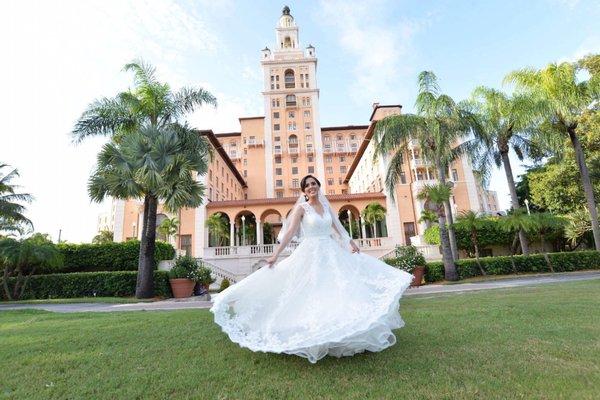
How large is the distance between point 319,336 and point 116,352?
2.48 meters

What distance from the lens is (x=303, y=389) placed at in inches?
103

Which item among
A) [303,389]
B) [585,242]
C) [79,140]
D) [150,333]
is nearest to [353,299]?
[303,389]

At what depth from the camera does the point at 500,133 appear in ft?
66.2

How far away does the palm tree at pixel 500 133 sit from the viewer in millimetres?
19656

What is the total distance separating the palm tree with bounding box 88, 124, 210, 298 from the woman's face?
1136 cm

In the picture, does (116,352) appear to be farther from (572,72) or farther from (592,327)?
(572,72)

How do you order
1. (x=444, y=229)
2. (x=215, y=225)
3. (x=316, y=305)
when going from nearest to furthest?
(x=316, y=305), (x=444, y=229), (x=215, y=225)

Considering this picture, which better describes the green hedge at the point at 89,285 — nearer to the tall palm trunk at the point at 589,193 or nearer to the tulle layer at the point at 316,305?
the tulle layer at the point at 316,305

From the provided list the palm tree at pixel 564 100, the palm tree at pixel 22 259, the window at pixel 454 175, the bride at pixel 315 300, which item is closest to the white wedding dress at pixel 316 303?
the bride at pixel 315 300

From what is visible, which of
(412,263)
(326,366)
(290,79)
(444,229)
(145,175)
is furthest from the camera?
(290,79)

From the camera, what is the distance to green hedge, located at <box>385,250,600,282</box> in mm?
18203

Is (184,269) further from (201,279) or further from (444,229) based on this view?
(444,229)

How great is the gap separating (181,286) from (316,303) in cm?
1411

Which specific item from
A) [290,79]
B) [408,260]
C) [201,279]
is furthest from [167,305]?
[290,79]
